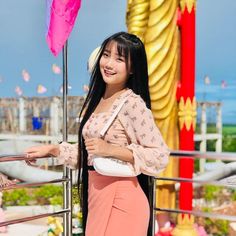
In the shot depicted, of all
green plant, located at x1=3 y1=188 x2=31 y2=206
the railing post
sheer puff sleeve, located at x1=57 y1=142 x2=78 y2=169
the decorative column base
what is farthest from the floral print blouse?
green plant, located at x1=3 y1=188 x2=31 y2=206

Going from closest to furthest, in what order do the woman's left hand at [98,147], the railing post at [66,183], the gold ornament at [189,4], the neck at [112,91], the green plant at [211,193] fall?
the woman's left hand at [98,147] < the neck at [112,91] < the railing post at [66,183] < the gold ornament at [189,4] < the green plant at [211,193]

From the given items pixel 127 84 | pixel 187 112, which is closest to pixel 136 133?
pixel 127 84

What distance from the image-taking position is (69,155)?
138 cm

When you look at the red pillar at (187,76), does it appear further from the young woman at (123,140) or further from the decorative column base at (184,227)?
the young woman at (123,140)

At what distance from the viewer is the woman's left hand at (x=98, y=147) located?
3.93 feet

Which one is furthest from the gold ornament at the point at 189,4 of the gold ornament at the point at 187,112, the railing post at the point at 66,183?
the railing post at the point at 66,183

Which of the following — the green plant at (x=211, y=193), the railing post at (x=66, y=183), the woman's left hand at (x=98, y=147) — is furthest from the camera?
the green plant at (x=211, y=193)

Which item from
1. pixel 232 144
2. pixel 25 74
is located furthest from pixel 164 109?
pixel 232 144

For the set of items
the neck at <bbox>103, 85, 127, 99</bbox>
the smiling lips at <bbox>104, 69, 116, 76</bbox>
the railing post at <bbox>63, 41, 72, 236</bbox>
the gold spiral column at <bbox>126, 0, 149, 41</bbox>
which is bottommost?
the railing post at <bbox>63, 41, 72, 236</bbox>

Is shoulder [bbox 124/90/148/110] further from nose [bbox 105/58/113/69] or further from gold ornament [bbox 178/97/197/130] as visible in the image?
gold ornament [bbox 178/97/197/130]

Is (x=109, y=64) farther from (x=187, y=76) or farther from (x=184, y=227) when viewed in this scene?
(x=184, y=227)

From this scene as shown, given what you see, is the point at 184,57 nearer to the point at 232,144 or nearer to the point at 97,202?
the point at 97,202

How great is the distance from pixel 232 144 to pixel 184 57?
811 centimetres

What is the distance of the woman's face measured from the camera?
126cm
